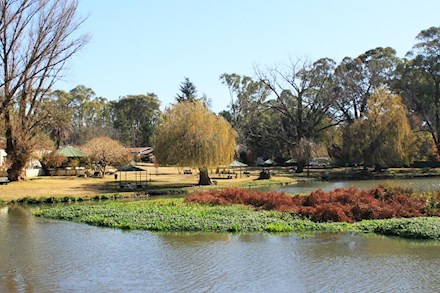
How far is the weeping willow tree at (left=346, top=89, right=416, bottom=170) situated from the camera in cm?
5881

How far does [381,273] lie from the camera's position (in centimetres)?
1401

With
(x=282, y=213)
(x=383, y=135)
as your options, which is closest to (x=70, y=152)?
(x=383, y=135)

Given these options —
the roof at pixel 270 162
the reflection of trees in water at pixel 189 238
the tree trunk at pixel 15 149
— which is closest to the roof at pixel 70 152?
the tree trunk at pixel 15 149

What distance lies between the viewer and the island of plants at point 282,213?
21.0 meters

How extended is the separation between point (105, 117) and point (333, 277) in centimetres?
10759

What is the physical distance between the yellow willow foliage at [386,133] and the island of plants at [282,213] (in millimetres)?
33031

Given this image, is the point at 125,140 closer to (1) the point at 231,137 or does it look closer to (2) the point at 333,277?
(1) the point at 231,137

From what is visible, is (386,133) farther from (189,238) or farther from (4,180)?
(189,238)

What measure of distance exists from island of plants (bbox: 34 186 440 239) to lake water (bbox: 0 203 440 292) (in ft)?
4.02

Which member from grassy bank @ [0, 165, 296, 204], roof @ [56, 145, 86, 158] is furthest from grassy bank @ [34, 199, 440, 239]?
roof @ [56, 145, 86, 158]

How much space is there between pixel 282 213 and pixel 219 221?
11.2 feet

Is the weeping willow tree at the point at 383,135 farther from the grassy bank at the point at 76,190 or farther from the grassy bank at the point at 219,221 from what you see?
the grassy bank at the point at 219,221

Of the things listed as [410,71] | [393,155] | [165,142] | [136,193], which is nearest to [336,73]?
[410,71]

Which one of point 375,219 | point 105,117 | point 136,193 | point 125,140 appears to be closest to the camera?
point 375,219
